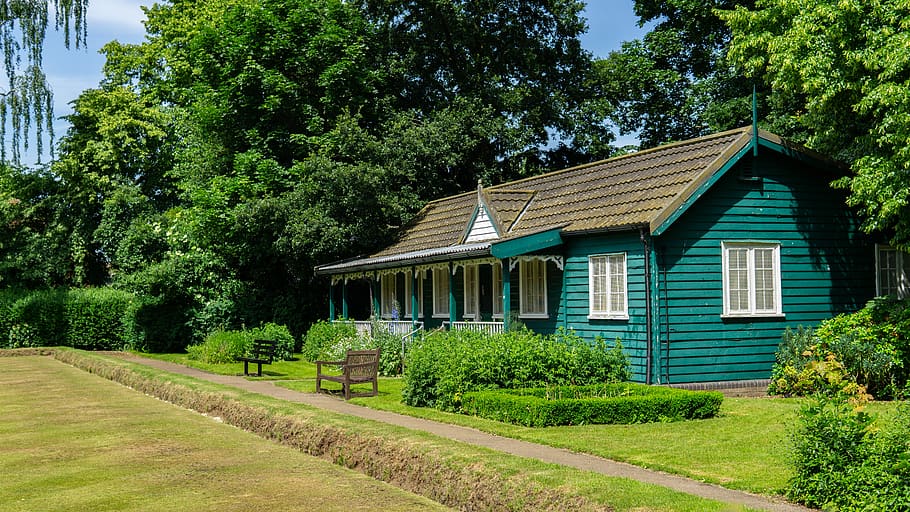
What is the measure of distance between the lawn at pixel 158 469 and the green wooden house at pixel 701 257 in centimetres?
877

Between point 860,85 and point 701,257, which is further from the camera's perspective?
point 701,257

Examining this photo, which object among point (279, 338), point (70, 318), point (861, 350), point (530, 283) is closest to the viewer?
point (861, 350)

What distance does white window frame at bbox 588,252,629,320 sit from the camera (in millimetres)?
20844

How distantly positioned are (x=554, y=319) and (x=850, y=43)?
9.18 metres

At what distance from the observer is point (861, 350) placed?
19.1 metres

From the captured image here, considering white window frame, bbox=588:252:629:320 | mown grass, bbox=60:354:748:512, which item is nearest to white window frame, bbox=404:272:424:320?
white window frame, bbox=588:252:629:320

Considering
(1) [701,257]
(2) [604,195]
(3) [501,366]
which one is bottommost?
(3) [501,366]

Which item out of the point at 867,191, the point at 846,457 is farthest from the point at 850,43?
the point at 846,457

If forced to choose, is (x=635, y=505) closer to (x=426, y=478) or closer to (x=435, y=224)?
(x=426, y=478)

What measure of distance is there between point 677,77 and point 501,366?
23892 mm

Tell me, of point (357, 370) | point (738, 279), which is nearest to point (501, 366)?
point (357, 370)

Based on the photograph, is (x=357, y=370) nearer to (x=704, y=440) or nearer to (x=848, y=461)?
(x=704, y=440)

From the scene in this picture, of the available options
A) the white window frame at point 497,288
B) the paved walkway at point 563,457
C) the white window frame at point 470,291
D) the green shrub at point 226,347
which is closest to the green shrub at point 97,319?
the green shrub at point 226,347

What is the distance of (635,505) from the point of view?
8484 mm
